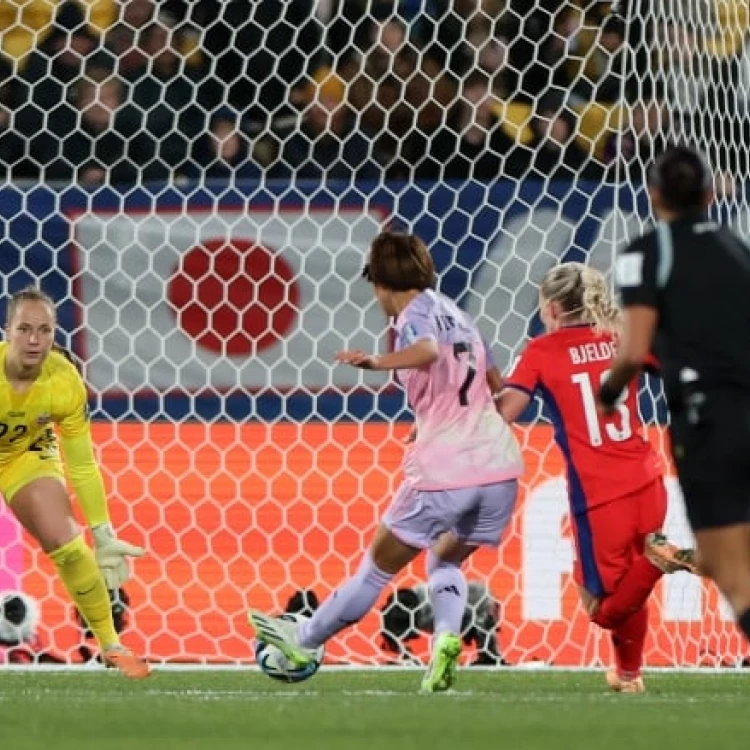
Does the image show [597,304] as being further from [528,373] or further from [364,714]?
[364,714]

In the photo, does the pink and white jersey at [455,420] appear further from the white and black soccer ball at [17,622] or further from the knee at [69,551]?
the white and black soccer ball at [17,622]

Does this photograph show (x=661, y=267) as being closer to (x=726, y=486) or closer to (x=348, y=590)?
(x=726, y=486)

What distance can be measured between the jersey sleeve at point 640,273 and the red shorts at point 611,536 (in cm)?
224

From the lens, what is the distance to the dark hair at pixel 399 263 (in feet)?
25.4

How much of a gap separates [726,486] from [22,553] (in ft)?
15.5

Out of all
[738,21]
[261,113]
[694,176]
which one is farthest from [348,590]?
[738,21]

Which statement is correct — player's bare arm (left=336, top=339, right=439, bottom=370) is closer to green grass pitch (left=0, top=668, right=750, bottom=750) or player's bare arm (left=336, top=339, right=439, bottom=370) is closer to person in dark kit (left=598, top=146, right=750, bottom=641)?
green grass pitch (left=0, top=668, right=750, bottom=750)

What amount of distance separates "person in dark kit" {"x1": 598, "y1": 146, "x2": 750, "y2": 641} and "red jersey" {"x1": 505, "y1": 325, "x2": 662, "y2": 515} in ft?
6.65

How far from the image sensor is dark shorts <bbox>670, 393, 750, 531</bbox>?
18.7 ft

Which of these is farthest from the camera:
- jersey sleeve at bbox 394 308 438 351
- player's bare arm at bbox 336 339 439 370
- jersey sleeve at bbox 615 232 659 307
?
jersey sleeve at bbox 394 308 438 351

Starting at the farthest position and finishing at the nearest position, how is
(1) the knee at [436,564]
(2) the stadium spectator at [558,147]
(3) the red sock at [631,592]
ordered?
(2) the stadium spectator at [558,147] → (1) the knee at [436,564] → (3) the red sock at [631,592]

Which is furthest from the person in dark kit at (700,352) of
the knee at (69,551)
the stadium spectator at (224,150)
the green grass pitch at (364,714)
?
the stadium spectator at (224,150)

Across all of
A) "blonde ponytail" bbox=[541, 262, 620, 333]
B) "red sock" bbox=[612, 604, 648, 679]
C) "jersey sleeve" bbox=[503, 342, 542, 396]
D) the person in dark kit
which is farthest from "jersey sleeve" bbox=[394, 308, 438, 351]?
the person in dark kit

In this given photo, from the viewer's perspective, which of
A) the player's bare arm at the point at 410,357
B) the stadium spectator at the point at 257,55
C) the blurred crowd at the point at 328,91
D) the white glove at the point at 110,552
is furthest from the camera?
the stadium spectator at the point at 257,55
